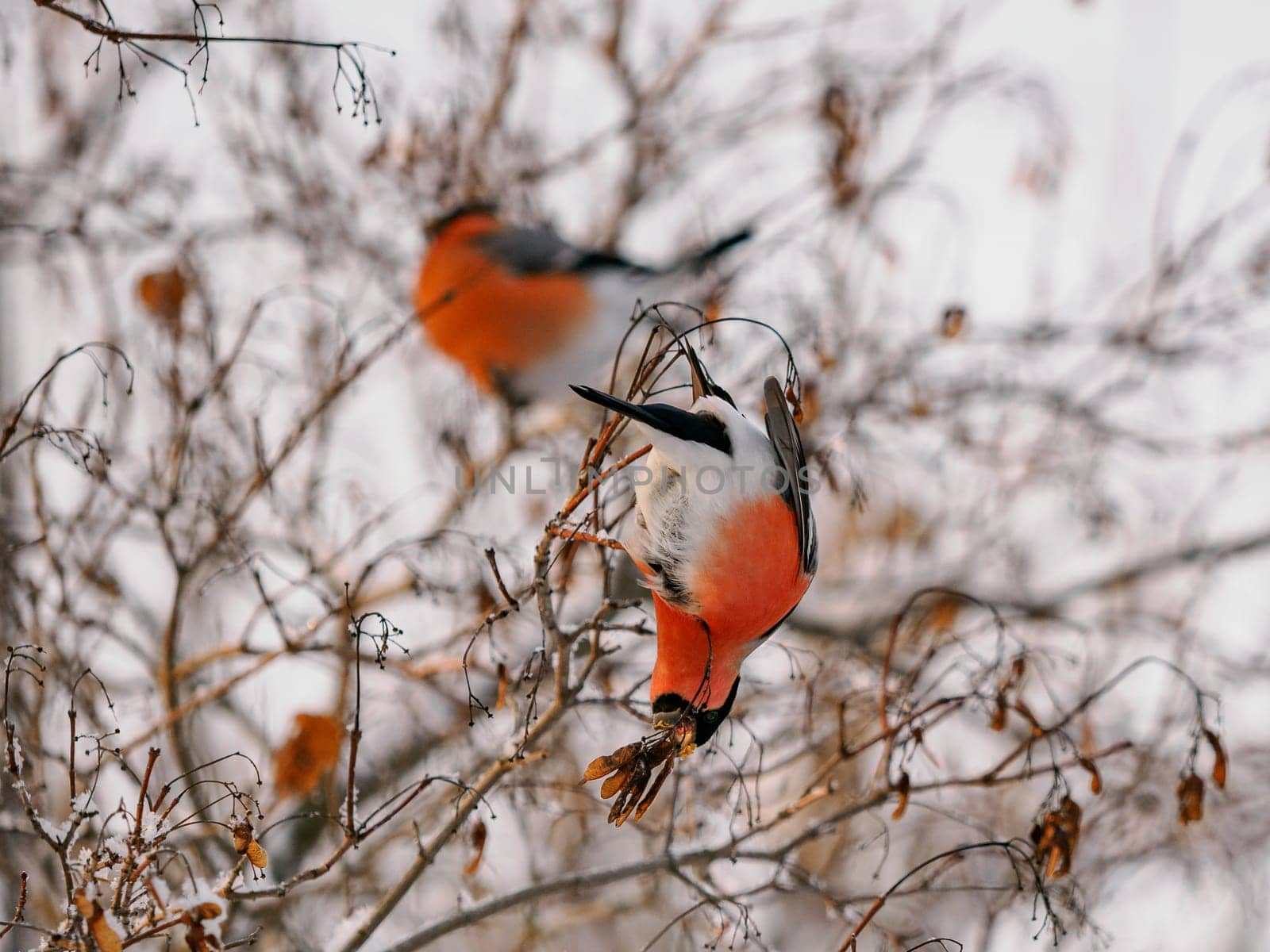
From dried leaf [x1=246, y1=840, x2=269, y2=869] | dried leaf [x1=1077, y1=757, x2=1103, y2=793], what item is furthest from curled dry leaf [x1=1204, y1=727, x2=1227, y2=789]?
dried leaf [x1=246, y1=840, x2=269, y2=869]

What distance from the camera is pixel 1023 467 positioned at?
3596 mm

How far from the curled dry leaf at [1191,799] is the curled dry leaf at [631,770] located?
2.72 feet

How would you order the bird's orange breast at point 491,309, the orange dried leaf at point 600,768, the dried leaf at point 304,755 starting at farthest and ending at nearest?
the bird's orange breast at point 491,309 < the dried leaf at point 304,755 < the orange dried leaf at point 600,768

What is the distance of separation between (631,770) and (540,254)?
7.84 feet

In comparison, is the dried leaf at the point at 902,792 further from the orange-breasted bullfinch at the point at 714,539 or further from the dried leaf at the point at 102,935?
the dried leaf at the point at 102,935

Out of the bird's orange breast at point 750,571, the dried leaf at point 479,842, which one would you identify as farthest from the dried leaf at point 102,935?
the bird's orange breast at point 750,571

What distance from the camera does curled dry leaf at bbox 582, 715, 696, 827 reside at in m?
1.40

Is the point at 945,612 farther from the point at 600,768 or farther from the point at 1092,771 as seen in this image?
the point at 600,768

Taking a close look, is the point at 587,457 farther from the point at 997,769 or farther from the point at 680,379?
the point at 680,379

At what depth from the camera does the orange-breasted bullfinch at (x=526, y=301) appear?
11.0 feet

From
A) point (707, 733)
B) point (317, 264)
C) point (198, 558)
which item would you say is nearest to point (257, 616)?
point (198, 558)

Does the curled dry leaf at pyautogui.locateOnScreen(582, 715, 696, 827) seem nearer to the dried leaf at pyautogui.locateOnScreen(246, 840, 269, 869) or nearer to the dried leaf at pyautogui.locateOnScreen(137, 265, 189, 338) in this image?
the dried leaf at pyautogui.locateOnScreen(246, 840, 269, 869)

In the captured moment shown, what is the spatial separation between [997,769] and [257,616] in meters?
1.35

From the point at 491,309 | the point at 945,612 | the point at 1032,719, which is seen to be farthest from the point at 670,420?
the point at 491,309
